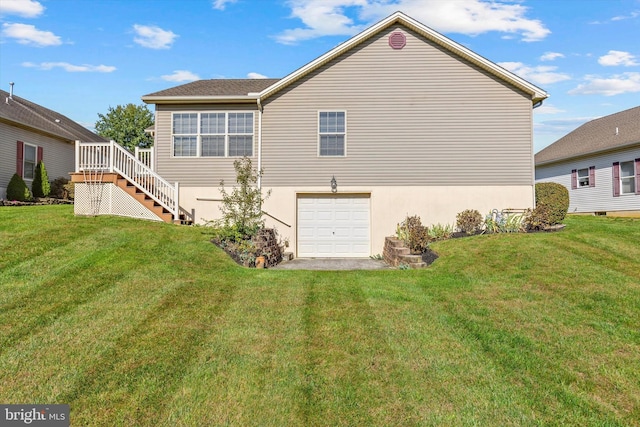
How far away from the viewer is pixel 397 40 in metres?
13.5

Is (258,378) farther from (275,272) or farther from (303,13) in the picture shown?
(303,13)

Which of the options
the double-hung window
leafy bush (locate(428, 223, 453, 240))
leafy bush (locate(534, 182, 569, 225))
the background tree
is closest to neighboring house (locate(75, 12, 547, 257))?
leafy bush (locate(428, 223, 453, 240))

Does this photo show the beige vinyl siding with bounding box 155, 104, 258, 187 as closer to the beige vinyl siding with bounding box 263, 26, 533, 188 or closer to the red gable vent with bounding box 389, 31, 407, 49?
the beige vinyl siding with bounding box 263, 26, 533, 188

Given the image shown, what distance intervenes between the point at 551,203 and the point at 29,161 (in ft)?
79.3

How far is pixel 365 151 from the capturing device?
44.4 ft

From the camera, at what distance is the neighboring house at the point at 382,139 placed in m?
13.4

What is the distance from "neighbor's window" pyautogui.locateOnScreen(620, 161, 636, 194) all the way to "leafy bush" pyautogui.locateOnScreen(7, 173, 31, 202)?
29.4 metres

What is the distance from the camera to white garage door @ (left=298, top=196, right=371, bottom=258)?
13.6m

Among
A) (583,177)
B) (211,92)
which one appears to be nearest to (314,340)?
(211,92)

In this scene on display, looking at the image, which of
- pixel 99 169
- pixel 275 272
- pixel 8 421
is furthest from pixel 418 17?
pixel 8 421

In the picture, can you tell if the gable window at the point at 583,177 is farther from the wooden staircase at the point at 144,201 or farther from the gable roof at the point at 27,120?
the gable roof at the point at 27,120

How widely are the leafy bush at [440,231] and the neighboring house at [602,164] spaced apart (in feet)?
39.2

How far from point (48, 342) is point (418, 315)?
524cm

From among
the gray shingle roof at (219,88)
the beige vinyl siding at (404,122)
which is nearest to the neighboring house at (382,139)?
the beige vinyl siding at (404,122)
